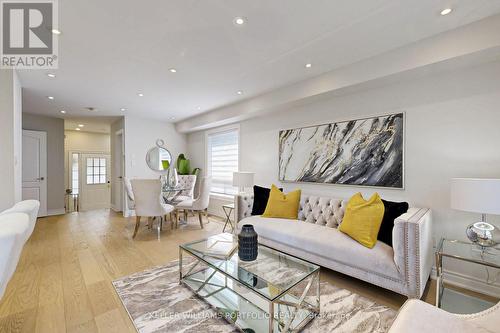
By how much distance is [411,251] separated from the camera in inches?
73.4

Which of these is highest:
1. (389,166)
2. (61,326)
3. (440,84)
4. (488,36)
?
(488,36)

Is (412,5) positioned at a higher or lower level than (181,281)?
higher

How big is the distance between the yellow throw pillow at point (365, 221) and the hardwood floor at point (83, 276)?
50cm

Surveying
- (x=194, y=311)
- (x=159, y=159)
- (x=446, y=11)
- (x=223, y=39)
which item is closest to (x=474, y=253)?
(x=446, y=11)

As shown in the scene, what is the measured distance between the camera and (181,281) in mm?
2275

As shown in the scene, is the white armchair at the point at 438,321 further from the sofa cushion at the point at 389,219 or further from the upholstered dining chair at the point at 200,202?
the upholstered dining chair at the point at 200,202

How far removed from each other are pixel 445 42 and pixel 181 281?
342 centimetres

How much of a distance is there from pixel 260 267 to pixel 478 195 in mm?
1867

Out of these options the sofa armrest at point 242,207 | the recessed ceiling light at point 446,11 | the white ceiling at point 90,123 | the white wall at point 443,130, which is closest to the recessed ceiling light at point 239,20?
the recessed ceiling light at point 446,11

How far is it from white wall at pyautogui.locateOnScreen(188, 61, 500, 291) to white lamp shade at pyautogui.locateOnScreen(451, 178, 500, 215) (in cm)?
53

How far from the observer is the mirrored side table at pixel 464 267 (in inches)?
73.2

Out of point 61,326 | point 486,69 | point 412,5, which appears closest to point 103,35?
point 61,326

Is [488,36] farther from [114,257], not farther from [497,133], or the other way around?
[114,257]

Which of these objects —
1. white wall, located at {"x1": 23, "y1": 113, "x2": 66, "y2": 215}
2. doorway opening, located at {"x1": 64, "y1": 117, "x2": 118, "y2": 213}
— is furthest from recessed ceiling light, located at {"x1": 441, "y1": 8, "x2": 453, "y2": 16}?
doorway opening, located at {"x1": 64, "y1": 117, "x2": 118, "y2": 213}
